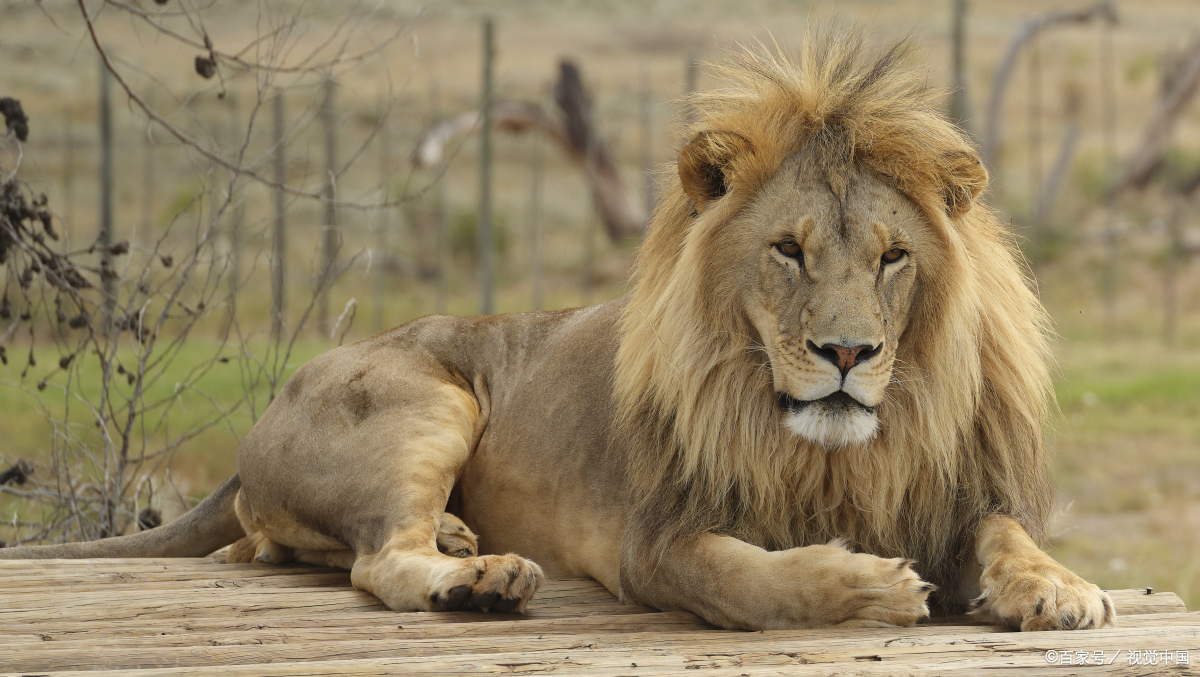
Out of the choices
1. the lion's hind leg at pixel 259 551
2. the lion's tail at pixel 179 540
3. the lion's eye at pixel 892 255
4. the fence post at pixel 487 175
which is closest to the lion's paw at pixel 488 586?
the lion's hind leg at pixel 259 551

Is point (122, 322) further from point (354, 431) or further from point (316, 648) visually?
point (316, 648)

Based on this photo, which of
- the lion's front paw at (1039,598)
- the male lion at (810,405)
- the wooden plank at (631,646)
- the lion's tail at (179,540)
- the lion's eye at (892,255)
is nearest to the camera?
the wooden plank at (631,646)


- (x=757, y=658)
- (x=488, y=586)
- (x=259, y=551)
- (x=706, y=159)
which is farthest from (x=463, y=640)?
(x=259, y=551)

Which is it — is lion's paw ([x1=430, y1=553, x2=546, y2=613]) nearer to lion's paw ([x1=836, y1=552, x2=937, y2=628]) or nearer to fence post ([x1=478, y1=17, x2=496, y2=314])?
lion's paw ([x1=836, y1=552, x2=937, y2=628])

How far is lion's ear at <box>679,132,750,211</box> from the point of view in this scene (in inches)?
109

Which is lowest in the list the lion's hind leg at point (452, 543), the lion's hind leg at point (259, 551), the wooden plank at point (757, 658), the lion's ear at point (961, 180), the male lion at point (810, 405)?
the lion's hind leg at point (259, 551)

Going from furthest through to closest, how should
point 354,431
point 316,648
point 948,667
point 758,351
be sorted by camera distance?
point 354,431 < point 758,351 < point 316,648 < point 948,667

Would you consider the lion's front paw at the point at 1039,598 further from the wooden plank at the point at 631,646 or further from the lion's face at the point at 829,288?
the lion's face at the point at 829,288

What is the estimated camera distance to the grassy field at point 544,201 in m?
6.04

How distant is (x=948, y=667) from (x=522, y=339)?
192 centimetres

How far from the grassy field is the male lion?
0.31 metres

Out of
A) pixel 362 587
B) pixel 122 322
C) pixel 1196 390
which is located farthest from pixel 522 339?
pixel 1196 390

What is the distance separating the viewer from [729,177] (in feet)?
9.09

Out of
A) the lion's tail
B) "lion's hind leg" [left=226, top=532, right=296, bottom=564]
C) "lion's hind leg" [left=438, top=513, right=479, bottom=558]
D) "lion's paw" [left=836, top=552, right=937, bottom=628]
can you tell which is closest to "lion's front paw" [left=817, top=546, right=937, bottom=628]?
"lion's paw" [left=836, top=552, right=937, bottom=628]
